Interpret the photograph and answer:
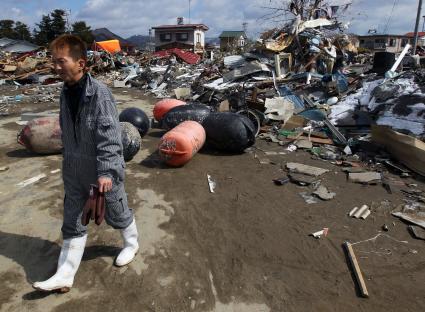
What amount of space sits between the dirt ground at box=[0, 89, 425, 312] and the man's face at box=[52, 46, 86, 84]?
1.69 m

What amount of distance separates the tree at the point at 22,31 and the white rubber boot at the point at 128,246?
54.5 meters

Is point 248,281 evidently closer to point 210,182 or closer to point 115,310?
point 115,310

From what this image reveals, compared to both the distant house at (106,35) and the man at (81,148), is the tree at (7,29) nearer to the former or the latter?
the distant house at (106,35)

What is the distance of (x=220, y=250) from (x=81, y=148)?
1707 mm

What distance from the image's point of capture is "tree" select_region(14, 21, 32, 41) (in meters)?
48.5

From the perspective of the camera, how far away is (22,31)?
4866cm

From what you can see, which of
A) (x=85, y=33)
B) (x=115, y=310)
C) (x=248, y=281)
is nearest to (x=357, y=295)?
(x=248, y=281)

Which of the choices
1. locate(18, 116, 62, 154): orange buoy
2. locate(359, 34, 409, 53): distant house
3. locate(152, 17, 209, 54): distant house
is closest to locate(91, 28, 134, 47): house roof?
locate(152, 17, 209, 54): distant house

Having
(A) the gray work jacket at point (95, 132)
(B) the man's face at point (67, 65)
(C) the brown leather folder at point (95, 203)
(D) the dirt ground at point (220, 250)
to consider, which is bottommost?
(D) the dirt ground at point (220, 250)

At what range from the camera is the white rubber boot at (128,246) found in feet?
9.87

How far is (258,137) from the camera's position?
7484 millimetres

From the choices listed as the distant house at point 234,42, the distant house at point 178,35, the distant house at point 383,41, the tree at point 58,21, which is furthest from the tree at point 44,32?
the distant house at point 383,41

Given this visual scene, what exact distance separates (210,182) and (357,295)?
272 cm

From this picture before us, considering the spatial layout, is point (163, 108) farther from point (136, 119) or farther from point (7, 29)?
point (7, 29)
